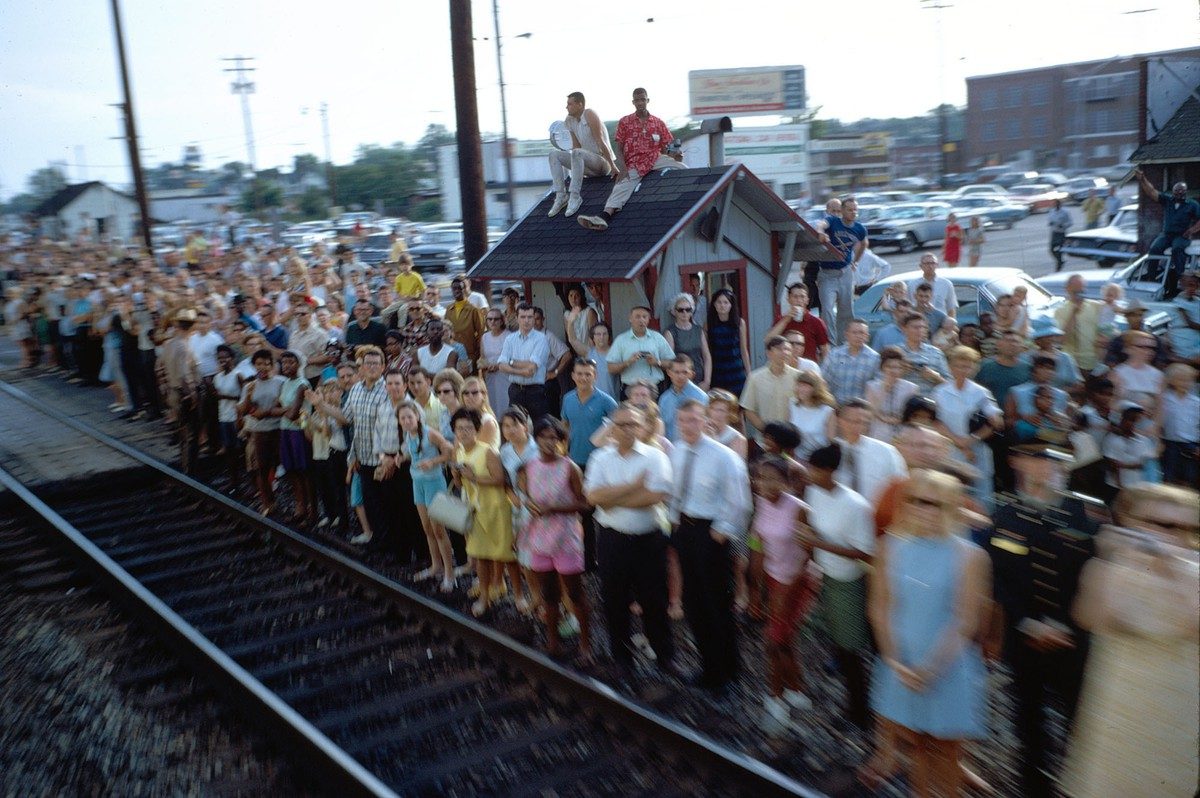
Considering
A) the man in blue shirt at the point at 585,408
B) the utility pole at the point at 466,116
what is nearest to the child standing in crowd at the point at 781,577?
the man in blue shirt at the point at 585,408

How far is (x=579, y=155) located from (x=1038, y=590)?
319 inches

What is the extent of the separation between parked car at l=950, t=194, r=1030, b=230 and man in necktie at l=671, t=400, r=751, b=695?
4078cm

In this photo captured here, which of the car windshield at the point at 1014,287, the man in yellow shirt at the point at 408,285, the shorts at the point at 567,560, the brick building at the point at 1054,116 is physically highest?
the brick building at the point at 1054,116

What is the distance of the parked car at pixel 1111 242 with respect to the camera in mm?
25219

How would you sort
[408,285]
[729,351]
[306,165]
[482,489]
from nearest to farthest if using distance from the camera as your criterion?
1. [482,489]
2. [729,351]
3. [408,285]
4. [306,165]

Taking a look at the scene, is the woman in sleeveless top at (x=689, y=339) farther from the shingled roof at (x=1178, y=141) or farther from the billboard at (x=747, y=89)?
the billboard at (x=747, y=89)

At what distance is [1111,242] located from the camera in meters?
25.7

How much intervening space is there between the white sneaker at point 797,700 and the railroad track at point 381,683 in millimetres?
834

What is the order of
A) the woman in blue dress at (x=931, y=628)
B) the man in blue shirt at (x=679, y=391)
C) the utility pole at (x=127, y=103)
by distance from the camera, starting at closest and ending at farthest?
the woman in blue dress at (x=931, y=628) < the man in blue shirt at (x=679, y=391) < the utility pole at (x=127, y=103)

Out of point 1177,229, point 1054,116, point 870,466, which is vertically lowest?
point 870,466

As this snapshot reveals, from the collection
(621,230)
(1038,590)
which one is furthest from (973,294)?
(1038,590)

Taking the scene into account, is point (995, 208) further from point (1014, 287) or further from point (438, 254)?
point (1014, 287)

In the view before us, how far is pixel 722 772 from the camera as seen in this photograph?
208 inches

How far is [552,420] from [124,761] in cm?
319
